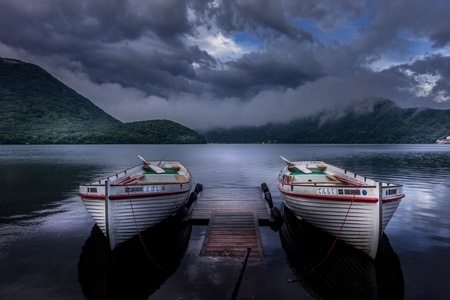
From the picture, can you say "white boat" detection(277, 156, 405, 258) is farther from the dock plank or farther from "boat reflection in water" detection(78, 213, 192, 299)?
"boat reflection in water" detection(78, 213, 192, 299)

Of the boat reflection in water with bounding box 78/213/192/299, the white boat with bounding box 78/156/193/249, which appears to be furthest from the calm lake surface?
the white boat with bounding box 78/156/193/249

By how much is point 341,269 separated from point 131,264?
9.24 metres

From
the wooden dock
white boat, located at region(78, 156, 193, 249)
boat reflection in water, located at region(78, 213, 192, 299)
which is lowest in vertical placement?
boat reflection in water, located at region(78, 213, 192, 299)

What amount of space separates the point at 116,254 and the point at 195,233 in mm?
4952

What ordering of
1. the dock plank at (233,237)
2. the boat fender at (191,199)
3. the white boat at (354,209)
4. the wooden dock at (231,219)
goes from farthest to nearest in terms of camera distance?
the boat fender at (191,199), the wooden dock at (231,219), the dock plank at (233,237), the white boat at (354,209)

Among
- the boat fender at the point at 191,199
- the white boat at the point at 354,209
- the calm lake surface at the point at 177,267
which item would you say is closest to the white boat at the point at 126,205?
the calm lake surface at the point at 177,267

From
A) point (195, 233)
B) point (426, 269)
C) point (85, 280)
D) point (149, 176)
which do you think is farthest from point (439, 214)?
point (85, 280)

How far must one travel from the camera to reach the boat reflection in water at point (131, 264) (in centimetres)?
1117

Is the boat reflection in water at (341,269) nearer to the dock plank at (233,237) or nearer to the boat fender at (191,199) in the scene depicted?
the dock plank at (233,237)

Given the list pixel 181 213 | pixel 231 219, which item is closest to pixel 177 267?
pixel 231 219

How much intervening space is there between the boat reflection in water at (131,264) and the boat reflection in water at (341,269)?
18.5 feet

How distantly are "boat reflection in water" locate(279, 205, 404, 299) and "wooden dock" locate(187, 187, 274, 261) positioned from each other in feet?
6.49

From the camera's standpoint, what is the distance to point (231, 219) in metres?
17.5

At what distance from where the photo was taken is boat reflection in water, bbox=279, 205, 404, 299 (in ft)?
35.7
